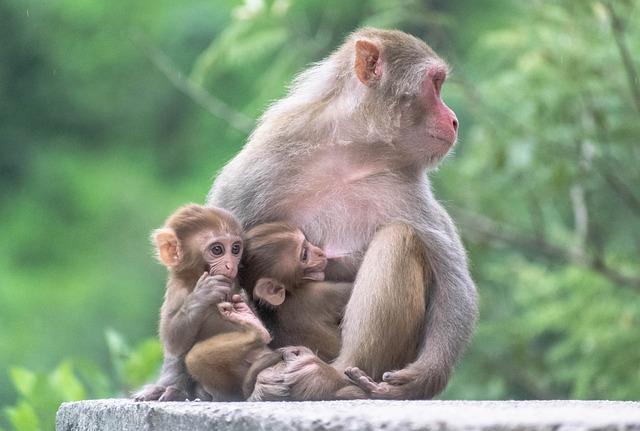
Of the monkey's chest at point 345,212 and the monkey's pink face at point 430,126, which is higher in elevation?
the monkey's pink face at point 430,126

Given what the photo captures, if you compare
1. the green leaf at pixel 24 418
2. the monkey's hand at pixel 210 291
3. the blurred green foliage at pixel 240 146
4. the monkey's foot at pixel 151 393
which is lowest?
the blurred green foliage at pixel 240 146

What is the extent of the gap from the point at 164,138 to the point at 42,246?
2204 millimetres

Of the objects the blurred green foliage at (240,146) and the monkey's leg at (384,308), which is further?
the blurred green foliage at (240,146)

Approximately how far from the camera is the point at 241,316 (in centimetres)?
495

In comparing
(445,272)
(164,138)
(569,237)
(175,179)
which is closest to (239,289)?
(445,272)

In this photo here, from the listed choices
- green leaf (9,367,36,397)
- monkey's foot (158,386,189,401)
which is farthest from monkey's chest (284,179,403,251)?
green leaf (9,367,36,397)

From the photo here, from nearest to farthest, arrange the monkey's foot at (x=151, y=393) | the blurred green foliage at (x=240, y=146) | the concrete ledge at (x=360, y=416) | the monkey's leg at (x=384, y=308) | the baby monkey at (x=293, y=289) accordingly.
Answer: the concrete ledge at (x=360, y=416) → the monkey's foot at (x=151, y=393) → the monkey's leg at (x=384, y=308) → the baby monkey at (x=293, y=289) → the blurred green foliage at (x=240, y=146)

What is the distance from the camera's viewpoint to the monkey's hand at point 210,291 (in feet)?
16.1

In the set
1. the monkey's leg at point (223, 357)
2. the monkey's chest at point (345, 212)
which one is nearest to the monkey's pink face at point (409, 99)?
the monkey's chest at point (345, 212)

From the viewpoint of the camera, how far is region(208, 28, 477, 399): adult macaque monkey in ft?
16.6

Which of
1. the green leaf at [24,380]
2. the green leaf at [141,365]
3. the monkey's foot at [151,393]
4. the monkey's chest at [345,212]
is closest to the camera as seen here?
the monkey's foot at [151,393]

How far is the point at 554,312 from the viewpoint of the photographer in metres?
8.68

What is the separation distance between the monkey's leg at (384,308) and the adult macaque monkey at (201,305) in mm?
385

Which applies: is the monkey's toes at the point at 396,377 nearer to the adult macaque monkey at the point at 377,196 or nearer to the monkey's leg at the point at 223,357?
the adult macaque monkey at the point at 377,196
